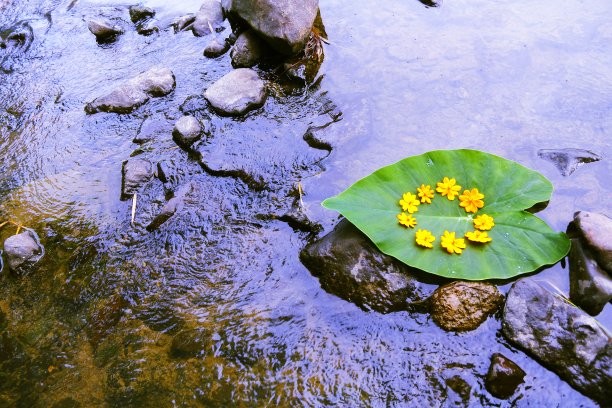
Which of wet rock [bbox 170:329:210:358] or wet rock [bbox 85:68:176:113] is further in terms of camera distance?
wet rock [bbox 85:68:176:113]

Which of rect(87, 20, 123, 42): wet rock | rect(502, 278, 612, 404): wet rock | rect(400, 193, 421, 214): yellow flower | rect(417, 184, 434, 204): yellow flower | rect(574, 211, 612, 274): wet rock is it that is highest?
rect(574, 211, 612, 274): wet rock

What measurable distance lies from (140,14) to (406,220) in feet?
14.6

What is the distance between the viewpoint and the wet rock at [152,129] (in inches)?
150

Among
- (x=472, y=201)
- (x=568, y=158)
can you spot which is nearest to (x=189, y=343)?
(x=472, y=201)

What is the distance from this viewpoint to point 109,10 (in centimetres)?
571

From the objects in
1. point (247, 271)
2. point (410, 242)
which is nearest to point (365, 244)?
point (410, 242)

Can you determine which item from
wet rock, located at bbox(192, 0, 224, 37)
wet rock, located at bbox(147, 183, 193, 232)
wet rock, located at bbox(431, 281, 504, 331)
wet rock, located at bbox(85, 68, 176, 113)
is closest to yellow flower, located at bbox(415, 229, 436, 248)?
wet rock, located at bbox(431, 281, 504, 331)

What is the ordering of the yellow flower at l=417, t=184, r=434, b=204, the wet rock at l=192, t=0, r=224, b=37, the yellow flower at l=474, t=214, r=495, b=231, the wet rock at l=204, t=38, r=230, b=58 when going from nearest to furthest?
the yellow flower at l=474, t=214, r=495, b=231
the yellow flower at l=417, t=184, r=434, b=204
the wet rock at l=204, t=38, r=230, b=58
the wet rock at l=192, t=0, r=224, b=37

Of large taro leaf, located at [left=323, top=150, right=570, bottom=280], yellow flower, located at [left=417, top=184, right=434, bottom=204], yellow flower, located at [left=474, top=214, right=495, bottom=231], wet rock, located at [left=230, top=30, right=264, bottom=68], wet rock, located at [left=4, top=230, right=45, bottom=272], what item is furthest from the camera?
wet rock, located at [left=230, top=30, right=264, bottom=68]

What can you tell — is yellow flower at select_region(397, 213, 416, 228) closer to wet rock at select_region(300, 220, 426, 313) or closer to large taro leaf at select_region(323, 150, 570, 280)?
large taro leaf at select_region(323, 150, 570, 280)

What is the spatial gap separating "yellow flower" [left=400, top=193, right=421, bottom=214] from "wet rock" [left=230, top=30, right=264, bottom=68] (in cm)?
233

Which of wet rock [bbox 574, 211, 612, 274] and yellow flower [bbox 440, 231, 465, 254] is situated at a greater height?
wet rock [bbox 574, 211, 612, 274]

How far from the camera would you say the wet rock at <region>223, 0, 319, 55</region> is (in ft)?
13.5

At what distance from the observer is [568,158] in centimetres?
318
